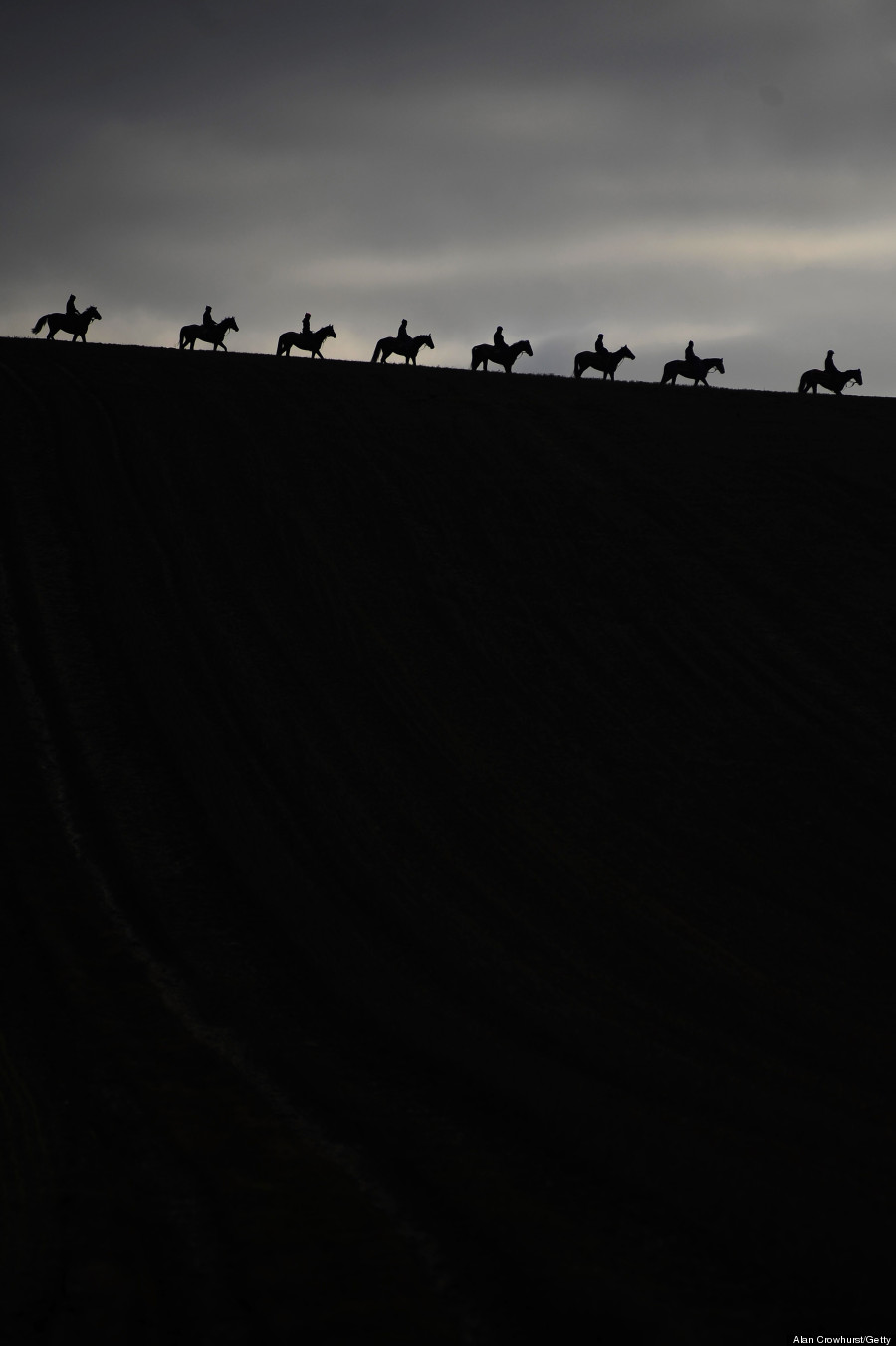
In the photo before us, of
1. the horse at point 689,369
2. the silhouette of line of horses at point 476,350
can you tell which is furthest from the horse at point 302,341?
the horse at point 689,369

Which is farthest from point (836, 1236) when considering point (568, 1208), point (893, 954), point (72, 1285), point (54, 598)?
point (54, 598)

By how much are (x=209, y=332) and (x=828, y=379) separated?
61.2 ft

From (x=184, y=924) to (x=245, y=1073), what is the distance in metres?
2.59

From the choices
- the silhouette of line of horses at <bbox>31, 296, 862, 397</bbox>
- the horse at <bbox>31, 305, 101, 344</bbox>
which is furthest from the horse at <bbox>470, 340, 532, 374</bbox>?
the horse at <bbox>31, 305, 101, 344</bbox>

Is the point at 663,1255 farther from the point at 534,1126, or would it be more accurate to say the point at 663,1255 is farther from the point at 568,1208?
the point at 534,1126

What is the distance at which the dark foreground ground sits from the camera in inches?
229

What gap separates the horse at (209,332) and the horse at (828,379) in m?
17.3

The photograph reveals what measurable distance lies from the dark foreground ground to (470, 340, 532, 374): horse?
14.4 meters

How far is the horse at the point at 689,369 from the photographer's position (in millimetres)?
40125

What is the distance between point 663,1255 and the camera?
5844 mm

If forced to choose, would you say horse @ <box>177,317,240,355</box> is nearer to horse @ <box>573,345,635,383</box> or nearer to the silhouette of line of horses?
the silhouette of line of horses

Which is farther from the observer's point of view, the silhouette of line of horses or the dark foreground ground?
the silhouette of line of horses

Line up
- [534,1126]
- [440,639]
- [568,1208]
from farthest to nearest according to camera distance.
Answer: [440,639] → [534,1126] → [568,1208]

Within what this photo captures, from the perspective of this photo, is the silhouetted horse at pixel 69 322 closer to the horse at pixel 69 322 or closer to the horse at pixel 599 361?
the horse at pixel 69 322
